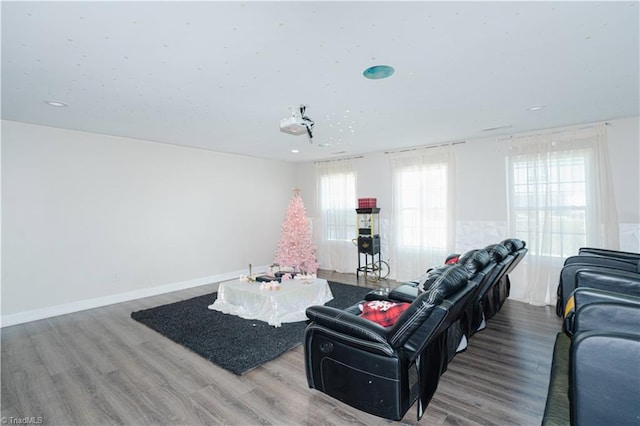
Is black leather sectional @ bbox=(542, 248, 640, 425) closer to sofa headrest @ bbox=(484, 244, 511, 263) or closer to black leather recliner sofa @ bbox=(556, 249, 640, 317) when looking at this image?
sofa headrest @ bbox=(484, 244, 511, 263)

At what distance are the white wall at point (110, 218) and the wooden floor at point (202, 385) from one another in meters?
0.90

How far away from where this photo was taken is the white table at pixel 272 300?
3705 millimetres

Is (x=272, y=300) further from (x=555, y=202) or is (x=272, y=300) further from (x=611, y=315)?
(x=555, y=202)

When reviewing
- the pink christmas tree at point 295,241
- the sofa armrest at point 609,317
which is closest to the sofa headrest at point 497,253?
the sofa armrest at point 609,317

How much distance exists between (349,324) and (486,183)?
4.10 meters

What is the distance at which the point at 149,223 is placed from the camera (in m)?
5.11

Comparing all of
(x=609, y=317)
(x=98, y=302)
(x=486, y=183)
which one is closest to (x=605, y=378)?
(x=609, y=317)

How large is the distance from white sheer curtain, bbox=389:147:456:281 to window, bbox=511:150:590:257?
976mm

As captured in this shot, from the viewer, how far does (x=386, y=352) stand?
181 cm

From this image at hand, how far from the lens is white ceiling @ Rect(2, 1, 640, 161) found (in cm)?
175

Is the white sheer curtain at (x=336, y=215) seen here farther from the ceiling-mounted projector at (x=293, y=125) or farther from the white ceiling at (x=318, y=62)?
the ceiling-mounted projector at (x=293, y=125)

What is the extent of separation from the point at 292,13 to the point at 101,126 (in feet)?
12.0

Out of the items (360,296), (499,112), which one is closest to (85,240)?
(360,296)

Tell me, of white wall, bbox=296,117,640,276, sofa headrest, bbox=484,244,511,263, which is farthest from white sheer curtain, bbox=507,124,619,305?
sofa headrest, bbox=484,244,511,263
